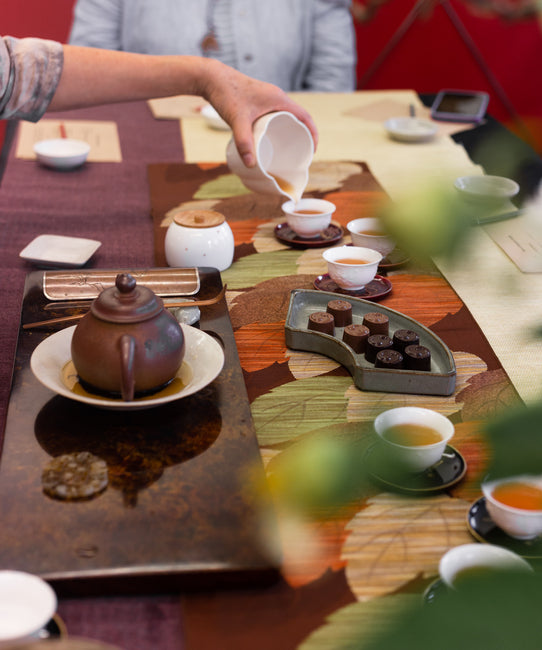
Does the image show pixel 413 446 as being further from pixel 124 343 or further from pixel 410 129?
pixel 410 129

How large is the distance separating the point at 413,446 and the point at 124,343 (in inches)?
13.6

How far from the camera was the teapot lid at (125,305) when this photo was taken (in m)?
0.86

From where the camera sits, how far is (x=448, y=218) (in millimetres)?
312

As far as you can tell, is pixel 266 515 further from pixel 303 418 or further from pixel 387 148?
pixel 387 148

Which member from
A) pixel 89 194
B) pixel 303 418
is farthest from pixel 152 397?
pixel 89 194

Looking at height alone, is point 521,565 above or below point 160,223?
above

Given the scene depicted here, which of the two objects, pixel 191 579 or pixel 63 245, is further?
pixel 63 245

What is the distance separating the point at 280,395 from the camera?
1.01 meters

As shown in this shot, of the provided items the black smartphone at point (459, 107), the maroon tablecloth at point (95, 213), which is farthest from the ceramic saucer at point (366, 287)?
the black smartphone at point (459, 107)

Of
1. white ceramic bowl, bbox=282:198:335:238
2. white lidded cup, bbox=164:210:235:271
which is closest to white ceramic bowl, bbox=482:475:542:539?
white lidded cup, bbox=164:210:235:271

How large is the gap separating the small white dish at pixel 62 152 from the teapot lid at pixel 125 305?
41.3 inches

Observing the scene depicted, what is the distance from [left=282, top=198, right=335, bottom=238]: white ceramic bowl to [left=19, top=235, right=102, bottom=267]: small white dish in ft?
1.30

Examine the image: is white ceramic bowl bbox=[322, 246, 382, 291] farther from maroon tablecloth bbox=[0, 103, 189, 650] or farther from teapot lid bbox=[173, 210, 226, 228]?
maroon tablecloth bbox=[0, 103, 189, 650]

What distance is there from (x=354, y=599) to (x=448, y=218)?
1.53 feet
